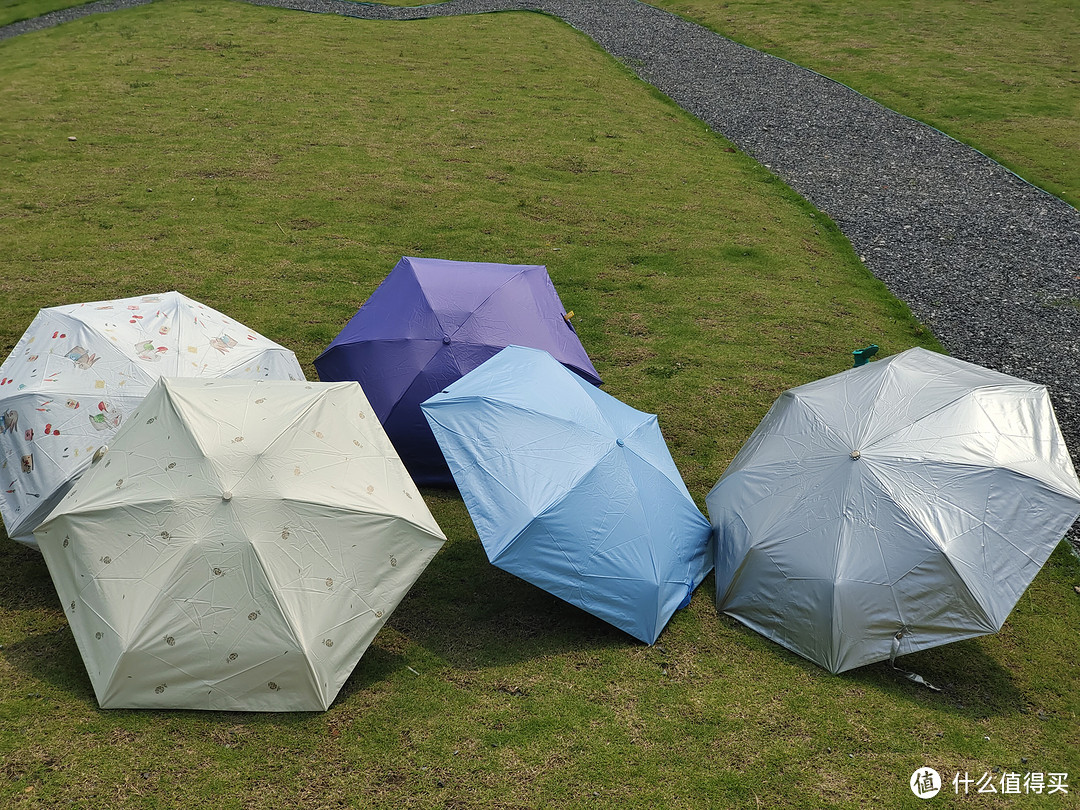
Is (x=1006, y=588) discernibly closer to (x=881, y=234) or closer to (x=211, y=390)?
(x=211, y=390)

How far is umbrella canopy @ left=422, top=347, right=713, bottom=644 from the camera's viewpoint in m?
5.79

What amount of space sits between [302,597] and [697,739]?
2566 mm

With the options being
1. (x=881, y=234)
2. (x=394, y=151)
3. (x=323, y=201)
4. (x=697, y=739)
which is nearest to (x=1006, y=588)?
(x=697, y=739)

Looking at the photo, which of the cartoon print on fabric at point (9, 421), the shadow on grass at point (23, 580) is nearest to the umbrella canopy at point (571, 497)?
the cartoon print on fabric at point (9, 421)

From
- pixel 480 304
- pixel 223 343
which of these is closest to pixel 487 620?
pixel 480 304

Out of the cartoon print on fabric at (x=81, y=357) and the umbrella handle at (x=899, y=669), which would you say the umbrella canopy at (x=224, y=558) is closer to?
the cartoon print on fabric at (x=81, y=357)

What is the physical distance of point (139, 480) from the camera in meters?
5.23

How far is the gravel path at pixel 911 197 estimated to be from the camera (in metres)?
11.1

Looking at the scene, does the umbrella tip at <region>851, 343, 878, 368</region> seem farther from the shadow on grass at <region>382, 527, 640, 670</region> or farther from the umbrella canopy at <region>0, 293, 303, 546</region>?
the umbrella canopy at <region>0, 293, 303, 546</region>

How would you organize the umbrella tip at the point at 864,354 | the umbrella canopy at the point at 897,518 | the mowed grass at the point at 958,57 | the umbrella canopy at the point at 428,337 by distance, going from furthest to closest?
the mowed grass at the point at 958,57 < the umbrella tip at the point at 864,354 < the umbrella canopy at the point at 428,337 < the umbrella canopy at the point at 897,518

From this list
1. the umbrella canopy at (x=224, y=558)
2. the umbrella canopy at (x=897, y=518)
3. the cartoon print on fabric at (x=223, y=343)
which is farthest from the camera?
the cartoon print on fabric at (x=223, y=343)

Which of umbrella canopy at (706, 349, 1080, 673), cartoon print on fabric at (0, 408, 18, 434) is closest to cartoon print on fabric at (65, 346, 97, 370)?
cartoon print on fabric at (0, 408, 18, 434)

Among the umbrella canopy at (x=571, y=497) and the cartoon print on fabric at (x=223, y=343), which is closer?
the umbrella canopy at (x=571, y=497)

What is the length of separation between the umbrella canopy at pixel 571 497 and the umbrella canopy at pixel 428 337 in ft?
3.22
